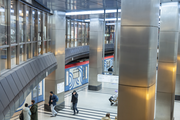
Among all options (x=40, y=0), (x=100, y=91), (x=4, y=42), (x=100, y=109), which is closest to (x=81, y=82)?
(x=100, y=91)

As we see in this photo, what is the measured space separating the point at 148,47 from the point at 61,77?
8.79 metres

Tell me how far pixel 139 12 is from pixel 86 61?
58.2 feet

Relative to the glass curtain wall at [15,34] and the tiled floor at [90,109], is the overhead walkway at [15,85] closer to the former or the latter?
the glass curtain wall at [15,34]

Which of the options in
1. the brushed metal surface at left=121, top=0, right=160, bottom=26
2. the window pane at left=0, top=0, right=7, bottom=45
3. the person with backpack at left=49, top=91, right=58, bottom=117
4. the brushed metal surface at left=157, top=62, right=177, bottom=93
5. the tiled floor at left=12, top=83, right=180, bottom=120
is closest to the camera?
the brushed metal surface at left=121, top=0, right=160, bottom=26

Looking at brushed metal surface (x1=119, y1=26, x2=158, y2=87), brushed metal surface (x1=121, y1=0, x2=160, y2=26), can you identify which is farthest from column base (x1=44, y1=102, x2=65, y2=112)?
brushed metal surface (x1=121, y1=0, x2=160, y2=26)

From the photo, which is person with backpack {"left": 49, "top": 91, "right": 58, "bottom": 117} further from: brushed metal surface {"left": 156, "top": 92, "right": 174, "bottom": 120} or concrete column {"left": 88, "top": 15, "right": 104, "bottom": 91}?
concrete column {"left": 88, "top": 15, "right": 104, "bottom": 91}

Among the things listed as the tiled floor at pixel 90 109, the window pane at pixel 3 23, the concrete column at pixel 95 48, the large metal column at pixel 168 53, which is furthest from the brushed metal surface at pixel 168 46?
the concrete column at pixel 95 48

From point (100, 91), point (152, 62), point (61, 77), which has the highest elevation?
point (152, 62)

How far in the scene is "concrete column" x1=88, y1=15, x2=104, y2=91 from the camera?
58.0ft

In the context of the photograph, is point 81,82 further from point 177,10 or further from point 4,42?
point 4,42

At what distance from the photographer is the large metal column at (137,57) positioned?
4.39 meters

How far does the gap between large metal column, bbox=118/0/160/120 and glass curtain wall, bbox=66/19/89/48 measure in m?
14.2

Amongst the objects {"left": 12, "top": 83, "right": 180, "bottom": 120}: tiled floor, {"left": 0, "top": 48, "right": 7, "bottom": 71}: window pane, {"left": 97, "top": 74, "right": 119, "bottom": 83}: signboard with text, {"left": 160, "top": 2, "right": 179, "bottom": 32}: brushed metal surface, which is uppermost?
{"left": 160, "top": 2, "right": 179, "bottom": 32}: brushed metal surface

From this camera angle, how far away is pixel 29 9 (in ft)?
26.5
